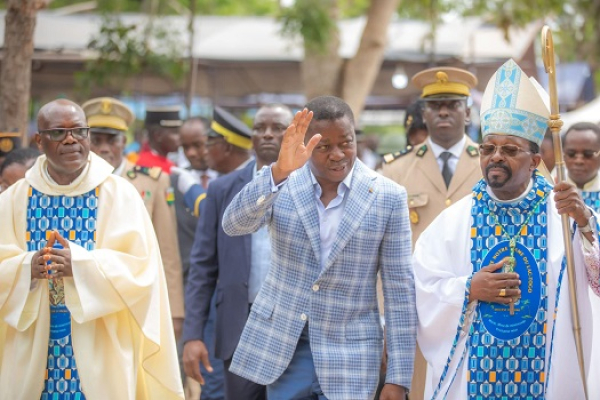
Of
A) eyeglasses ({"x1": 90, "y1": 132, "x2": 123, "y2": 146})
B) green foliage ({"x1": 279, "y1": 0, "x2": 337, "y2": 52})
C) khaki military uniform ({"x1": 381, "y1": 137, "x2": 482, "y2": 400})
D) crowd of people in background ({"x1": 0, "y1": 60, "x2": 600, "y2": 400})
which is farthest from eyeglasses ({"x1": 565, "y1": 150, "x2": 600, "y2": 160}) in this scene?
green foliage ({"x1": 279, "y1": 0, "x2": 337, "y2": 52})

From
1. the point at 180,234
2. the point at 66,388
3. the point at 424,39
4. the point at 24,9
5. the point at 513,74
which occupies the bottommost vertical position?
the point at 66,388

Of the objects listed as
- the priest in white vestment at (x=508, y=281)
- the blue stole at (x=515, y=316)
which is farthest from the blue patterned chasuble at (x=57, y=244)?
the blue stole at (x=515, y=316)

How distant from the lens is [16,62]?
10266 millimetres

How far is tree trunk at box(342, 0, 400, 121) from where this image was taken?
15.7 m

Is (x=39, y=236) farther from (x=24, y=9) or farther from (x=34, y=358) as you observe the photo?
(x=24, y=9)

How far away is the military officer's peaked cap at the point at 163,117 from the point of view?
11344mm

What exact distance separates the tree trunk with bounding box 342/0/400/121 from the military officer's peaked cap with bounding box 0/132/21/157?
274 inches

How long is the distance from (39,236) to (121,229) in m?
0.48

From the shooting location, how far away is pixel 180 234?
32.1 feet

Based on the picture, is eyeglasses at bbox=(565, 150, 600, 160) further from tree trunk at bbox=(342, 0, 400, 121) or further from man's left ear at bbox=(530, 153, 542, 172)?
tree trunk at bbox=(342, 0, 400, 121)

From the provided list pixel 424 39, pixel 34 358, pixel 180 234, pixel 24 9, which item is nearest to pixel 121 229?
pixel 34 358

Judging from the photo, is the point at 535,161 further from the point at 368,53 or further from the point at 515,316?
the point at 368,53

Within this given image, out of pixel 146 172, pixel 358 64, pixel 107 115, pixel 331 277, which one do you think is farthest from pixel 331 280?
pixel 358 64

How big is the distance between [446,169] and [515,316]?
2.46 m
